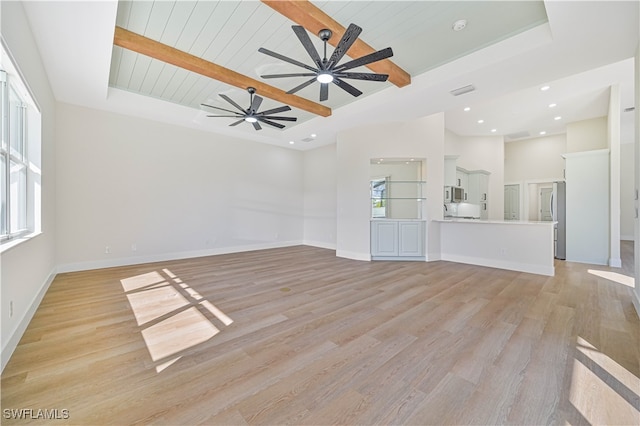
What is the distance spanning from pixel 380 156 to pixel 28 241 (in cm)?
582

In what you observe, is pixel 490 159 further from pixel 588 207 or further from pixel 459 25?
pixel 459 25

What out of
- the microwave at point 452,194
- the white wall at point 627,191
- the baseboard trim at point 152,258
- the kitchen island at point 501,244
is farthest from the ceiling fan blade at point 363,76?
the white wall at point 627,191

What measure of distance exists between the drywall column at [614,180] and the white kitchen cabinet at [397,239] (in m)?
3.78

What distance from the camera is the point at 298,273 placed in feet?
15.9

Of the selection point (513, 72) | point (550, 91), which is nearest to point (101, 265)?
point (513, 72)

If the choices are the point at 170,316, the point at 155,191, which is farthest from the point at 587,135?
the point at 155,191

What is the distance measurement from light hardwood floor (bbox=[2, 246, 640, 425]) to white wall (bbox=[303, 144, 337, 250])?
4085 millimetres

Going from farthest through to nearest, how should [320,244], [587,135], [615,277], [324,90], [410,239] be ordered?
[320,244] < [587,135] < [410,239] < [615,277] < [324,90]

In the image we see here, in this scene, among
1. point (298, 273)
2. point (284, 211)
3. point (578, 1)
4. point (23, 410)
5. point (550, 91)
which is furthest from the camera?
point (284, 211)

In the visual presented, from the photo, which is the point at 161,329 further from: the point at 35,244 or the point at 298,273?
the point at 298,273

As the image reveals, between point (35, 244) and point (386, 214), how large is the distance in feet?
19.4

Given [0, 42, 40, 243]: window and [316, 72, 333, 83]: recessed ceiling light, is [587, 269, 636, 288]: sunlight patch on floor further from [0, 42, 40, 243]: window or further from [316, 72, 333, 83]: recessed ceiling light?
[0, 42, 40, 243]: window

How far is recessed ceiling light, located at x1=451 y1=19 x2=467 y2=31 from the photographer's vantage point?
3100 millimetres

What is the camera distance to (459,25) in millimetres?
3168
